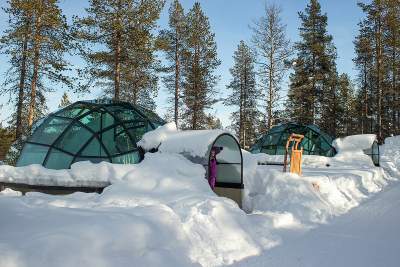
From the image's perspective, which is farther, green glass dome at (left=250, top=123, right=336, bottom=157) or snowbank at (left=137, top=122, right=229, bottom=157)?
green glass dome at (left=250, top=123, right=336, bottom=157)

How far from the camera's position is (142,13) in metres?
22.1

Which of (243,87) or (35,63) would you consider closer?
(35,63)

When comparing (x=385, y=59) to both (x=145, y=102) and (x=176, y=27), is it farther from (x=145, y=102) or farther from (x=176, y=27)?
(x=145, y=102)

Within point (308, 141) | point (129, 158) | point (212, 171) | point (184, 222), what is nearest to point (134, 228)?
point (184, 222)

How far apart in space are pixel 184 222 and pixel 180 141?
4.02 meters

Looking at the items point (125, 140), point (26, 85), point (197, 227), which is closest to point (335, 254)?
point (197, 227)

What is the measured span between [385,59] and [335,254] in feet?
119

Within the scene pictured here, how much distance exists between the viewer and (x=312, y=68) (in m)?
35.8

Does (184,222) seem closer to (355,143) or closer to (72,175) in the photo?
(72,175)

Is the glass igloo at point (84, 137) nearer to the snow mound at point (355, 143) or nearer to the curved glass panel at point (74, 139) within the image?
the curved glass panel at point (74, 139)

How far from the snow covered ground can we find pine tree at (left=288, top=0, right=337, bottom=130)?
23298mm

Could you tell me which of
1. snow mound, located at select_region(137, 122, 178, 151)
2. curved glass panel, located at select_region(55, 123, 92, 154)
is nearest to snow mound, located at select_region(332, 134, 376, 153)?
snow mound, located at select_region(137, 122, 178, 151)

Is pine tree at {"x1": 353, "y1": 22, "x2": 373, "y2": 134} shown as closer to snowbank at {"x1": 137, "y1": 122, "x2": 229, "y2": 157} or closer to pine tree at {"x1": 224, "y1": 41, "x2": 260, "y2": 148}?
pine tree at {"x1": 224, "y1": 41, "x2": 260, "y2": 148}

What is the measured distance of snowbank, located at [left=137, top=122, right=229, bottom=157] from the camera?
991 centimetres
